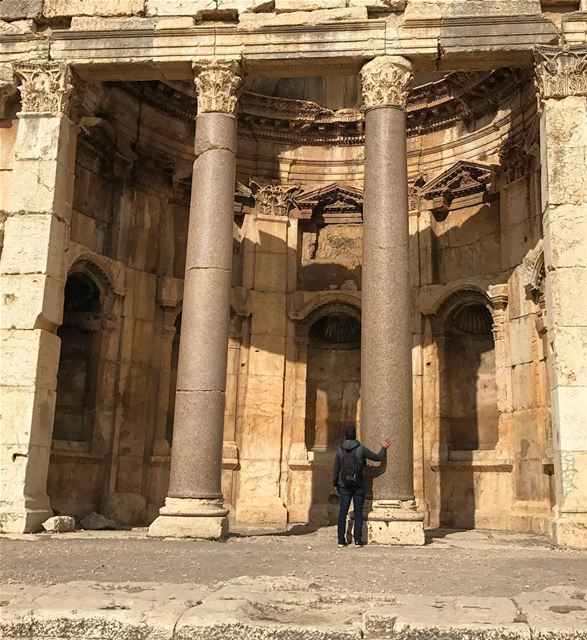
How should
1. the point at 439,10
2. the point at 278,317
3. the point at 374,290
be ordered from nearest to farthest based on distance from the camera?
the point at 374,290, the point at 439,10, the point at 278,317

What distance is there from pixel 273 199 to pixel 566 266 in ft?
31.5

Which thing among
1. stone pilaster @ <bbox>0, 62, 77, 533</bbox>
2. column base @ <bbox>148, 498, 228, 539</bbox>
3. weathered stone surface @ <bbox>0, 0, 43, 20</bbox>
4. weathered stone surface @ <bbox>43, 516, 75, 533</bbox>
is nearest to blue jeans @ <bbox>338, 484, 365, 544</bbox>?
column base @ <bbox>148, 498, 228, 539</bbox>

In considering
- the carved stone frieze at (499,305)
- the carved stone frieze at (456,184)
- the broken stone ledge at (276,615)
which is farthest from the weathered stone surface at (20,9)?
the broken stone ledge at (276,615)

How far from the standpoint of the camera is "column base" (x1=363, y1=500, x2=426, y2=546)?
11.3 meters

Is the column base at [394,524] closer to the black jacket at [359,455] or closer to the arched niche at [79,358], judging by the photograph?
the black jacket at [359,455]

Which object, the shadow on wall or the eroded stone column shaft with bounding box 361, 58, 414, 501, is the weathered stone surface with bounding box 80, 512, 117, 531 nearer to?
the eroded stone column shaft with bounding box 361, 58, 414, 501

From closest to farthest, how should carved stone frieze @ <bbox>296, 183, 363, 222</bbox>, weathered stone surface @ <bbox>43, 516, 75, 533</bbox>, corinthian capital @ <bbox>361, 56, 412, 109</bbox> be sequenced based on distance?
weathered stone surface @ <bbox>43, 516, 75, 533</bbox>
corinthian capital @ <bbox>361, 56, 412, 109</bbox>
carved stone frieze @ <bbox>296, 183, 363, 222</bbox>

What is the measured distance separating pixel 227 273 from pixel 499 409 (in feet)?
25.5

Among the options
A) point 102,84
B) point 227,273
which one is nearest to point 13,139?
point 102,84

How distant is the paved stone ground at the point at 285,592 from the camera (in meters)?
5.11

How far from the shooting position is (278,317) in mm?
19484

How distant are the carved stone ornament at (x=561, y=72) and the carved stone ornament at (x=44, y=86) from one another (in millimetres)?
8895

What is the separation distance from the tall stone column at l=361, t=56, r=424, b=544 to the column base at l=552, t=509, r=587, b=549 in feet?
6.86

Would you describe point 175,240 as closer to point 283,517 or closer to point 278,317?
point 278,317
